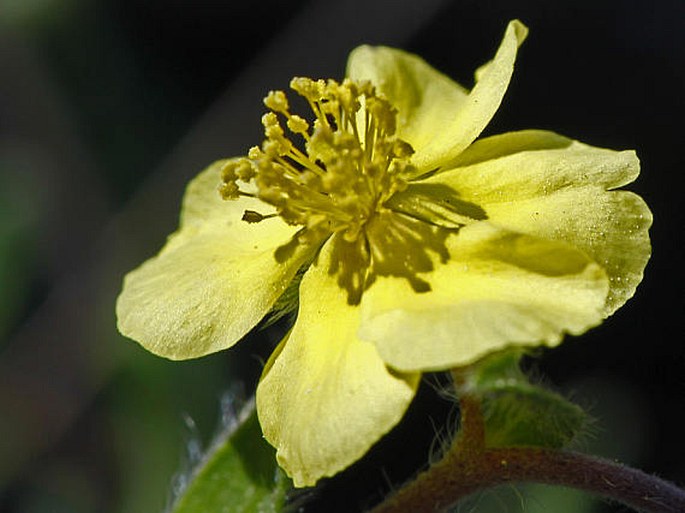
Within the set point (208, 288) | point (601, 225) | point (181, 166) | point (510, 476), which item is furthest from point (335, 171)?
point (181, 166)

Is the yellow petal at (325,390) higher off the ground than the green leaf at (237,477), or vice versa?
the yellow petal at (325,390)

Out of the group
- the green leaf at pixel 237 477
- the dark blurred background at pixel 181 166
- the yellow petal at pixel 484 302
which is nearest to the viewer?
the yellow petal at pixel 484 302

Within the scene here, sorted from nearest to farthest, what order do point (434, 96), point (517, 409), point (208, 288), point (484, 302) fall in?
1. point (484, 302)
2. point (517, 409)
3. point (208, 288)
4. point (434, 96)

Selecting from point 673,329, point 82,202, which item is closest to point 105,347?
point 82,202

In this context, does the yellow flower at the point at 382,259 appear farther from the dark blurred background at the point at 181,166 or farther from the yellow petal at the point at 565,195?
the dark blurred background at the point at 181,166


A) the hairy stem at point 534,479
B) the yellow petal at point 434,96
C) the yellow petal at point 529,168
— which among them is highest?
the yellow petal at point 434,96

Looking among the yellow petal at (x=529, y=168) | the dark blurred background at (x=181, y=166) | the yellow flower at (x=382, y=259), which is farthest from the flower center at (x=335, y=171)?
the dark blurred background at (x=181, y=166)

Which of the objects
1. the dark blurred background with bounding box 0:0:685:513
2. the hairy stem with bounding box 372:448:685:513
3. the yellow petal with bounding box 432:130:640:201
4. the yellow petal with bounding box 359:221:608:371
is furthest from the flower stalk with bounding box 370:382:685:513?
the dark blurred background with bounding box 0:0:685:513

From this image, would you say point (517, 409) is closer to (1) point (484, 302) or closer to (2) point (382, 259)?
(1) point (484, 302)
